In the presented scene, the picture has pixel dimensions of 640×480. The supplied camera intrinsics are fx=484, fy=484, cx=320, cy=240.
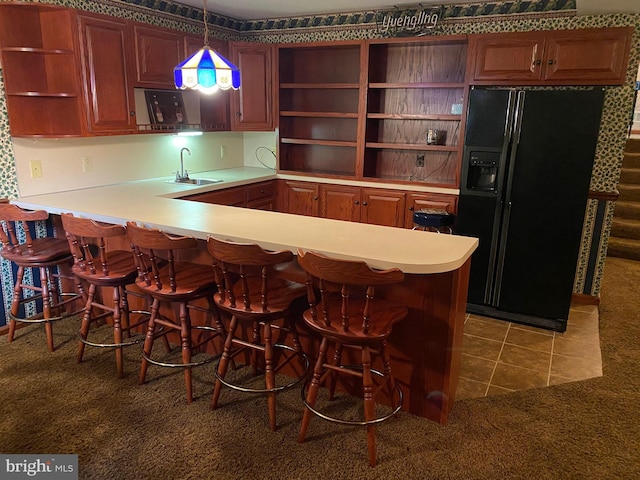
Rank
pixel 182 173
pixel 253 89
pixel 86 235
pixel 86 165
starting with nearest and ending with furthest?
pixel 86 235
pixel 86 165
pixel 182 173
pixel 253 89

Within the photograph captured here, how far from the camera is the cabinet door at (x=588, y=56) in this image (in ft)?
11.2

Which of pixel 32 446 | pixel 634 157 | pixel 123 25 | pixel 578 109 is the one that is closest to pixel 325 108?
pixel 123 25

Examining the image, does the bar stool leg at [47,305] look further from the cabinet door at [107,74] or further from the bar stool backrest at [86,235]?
the cabinet door at [107,74]

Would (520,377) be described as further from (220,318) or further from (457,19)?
(457,19)

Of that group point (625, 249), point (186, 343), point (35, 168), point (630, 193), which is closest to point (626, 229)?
point (625, 249)

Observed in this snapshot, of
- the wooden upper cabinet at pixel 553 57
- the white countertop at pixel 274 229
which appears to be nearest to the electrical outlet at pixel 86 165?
the white countertop at pixel 274 229

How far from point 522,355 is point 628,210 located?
3.85 metres

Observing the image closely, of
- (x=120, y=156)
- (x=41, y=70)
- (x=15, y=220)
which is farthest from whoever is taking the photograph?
(x=120, y=156)

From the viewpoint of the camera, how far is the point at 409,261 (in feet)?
6.68

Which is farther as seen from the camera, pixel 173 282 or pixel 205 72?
pixel 205 72

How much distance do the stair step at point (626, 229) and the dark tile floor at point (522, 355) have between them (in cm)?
240

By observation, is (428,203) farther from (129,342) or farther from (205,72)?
(129,342)

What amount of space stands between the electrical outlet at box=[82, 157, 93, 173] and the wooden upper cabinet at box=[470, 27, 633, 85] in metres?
3.09

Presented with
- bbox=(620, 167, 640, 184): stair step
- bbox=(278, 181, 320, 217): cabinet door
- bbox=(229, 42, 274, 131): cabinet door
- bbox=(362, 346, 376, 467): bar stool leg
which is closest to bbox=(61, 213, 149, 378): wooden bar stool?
bbox=(362, 346, 376, 467): bar stool leg
